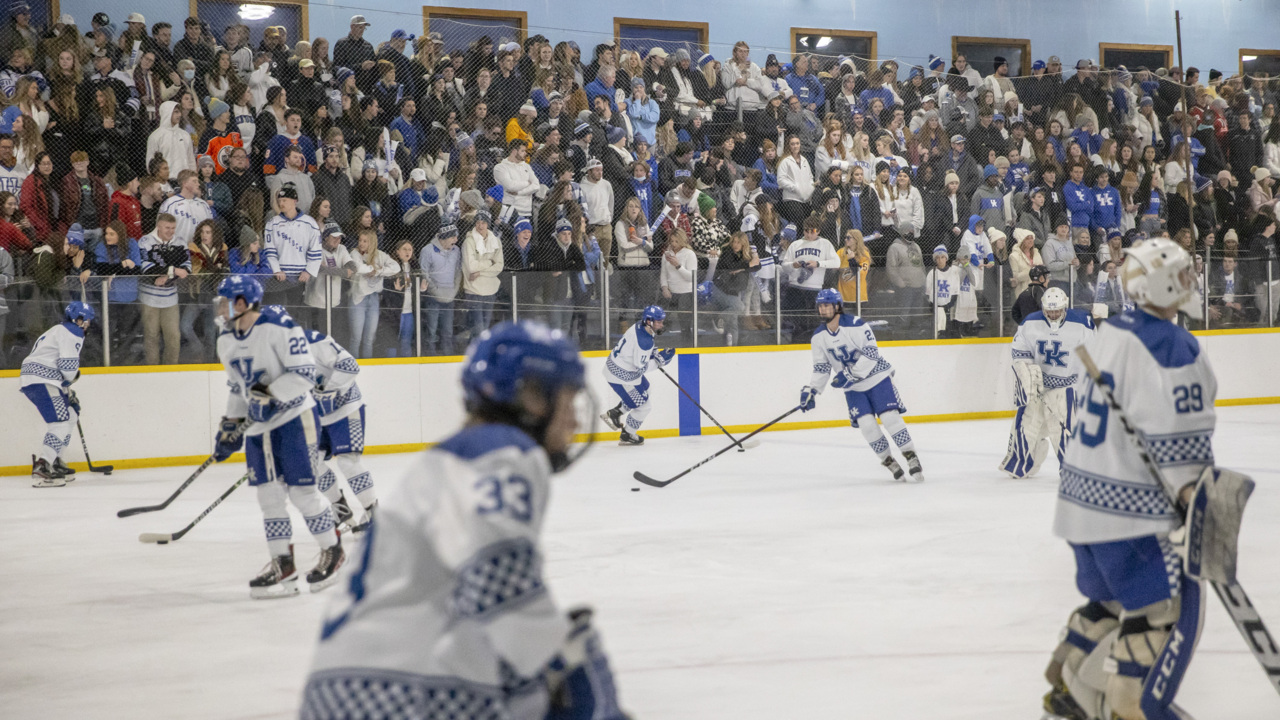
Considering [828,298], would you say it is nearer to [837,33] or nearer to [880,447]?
[880,447]

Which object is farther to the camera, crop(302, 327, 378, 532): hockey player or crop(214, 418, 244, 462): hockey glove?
crop(302, 327, 378, 532): hockey player

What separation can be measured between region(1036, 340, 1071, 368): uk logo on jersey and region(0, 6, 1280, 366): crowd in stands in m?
3.07

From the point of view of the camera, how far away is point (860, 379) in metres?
8.02

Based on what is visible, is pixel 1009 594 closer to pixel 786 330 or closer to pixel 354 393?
pixel 354 393

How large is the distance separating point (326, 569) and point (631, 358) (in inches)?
Answer: 206

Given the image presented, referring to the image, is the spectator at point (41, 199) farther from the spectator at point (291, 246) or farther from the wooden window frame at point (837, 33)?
the wooden window frame at point (837, 33)

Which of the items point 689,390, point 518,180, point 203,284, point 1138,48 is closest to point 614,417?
point 689,390

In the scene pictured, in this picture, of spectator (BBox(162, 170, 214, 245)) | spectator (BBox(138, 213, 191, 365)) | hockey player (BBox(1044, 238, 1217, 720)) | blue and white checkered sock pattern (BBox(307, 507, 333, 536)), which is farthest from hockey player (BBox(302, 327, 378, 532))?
hockey player (BBox(1044, 238, 1217, 720))

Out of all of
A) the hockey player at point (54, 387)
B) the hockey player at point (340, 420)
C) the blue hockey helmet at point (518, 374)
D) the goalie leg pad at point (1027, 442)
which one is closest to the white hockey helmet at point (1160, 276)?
the blue hockey helmet at point (518, 374)

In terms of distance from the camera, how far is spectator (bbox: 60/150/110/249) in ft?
29.0

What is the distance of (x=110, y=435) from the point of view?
902cm

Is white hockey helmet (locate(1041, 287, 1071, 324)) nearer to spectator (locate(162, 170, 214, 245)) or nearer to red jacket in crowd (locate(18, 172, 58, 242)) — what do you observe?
spectator (locate(162, 170, 214, 245))

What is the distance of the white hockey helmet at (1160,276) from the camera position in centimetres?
266

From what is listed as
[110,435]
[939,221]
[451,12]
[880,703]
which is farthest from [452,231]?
[880,703]
